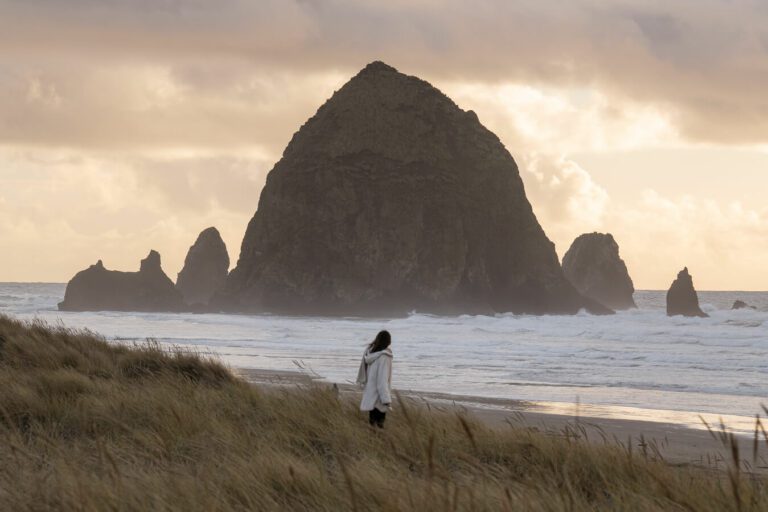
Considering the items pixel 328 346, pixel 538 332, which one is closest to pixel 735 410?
pixel 328 346

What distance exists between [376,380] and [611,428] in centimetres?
466

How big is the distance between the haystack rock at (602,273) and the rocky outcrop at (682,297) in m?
40.9

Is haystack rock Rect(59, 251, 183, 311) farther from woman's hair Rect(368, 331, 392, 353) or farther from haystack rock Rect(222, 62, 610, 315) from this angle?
woman's hair Rect(368, 331, 392, 353)

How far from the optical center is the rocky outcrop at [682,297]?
100 meters

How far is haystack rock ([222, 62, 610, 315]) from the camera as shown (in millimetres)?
93413

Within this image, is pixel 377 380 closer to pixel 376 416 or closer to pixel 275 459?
pixel 376 416

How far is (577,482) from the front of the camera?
6438mm

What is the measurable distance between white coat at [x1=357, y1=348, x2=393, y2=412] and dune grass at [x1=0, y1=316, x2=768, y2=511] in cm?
25

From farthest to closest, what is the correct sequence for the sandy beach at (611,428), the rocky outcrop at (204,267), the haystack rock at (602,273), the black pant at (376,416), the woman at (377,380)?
the haystack rock at (602,273), the rocky outcrop at (204,267), the sandy beach at (611,428), the woman at (377,380), the black pant at (376,416)

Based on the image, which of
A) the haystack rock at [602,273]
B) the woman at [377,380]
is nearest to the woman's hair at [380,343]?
the woman at [377,380]

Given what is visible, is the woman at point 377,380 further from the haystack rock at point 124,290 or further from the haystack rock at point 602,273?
the haystack rock at point 602,273

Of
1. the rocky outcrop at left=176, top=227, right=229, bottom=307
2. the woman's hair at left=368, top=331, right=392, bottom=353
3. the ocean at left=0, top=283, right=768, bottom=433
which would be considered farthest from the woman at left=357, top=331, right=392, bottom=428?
the rocky outcrop at left=176, top=227, right=229, bottom=307

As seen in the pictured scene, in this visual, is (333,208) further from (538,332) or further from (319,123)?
(538,332)

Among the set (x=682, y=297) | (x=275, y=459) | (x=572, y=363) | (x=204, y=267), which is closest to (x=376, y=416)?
(x=275, y=459)
